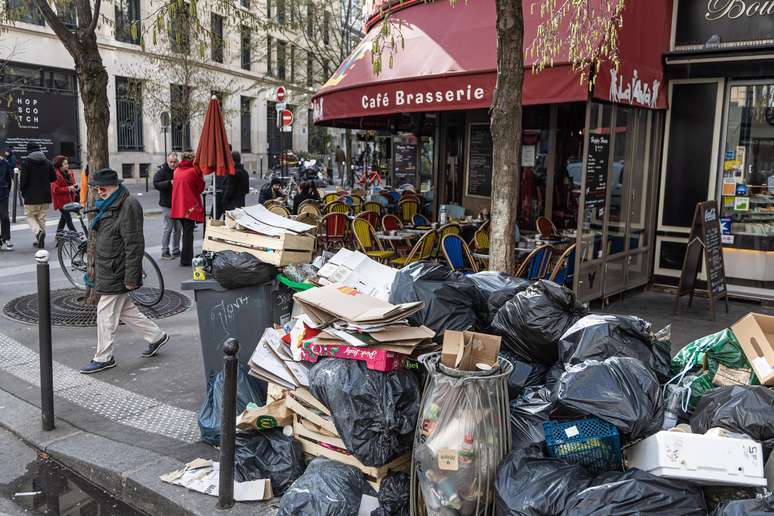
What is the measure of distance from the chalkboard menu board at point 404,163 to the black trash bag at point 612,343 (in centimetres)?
1158

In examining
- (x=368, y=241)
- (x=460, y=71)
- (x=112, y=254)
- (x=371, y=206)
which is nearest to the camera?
(x=112, y=254)

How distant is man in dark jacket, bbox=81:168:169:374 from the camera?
5.69 meters

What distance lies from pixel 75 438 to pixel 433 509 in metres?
2.72

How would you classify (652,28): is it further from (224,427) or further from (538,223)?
(224,427)

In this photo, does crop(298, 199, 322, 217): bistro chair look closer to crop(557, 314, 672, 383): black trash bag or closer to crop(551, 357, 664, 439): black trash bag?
crop(557, 314, 672, 383): black trash bag

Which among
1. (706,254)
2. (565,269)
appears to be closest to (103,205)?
(565,269)

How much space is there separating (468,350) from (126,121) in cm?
3127

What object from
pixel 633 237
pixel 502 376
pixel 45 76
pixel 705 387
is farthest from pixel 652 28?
pixel 45 76

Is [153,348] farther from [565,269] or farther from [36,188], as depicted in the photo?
[36,188]

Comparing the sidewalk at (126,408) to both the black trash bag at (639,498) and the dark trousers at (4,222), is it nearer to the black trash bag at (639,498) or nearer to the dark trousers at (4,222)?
the black trash bag at (639,498)

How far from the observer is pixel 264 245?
4.71m

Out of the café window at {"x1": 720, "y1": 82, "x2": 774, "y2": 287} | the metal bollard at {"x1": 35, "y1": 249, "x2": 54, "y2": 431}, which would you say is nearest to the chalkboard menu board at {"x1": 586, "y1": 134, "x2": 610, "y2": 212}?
the café window at {"x1": 720, "y1": 82, "x2": 774, "y2": 287}

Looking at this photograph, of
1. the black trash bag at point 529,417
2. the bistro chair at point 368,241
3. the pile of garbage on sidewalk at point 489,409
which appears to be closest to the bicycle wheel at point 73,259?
the bistro chair at point 368,241

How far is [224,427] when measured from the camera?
3.38 m
